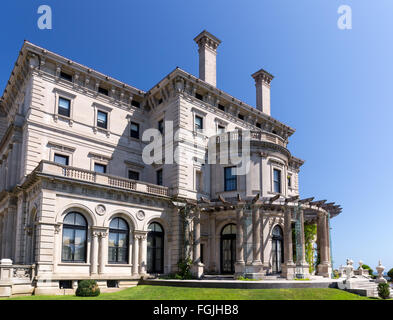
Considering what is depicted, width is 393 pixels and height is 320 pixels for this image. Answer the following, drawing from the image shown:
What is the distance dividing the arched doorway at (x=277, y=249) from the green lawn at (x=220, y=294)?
7.31 meters

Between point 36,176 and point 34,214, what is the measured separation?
3.29 meters

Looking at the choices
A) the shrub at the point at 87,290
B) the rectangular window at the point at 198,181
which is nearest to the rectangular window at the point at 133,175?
the rectangular window at the point at 198,181

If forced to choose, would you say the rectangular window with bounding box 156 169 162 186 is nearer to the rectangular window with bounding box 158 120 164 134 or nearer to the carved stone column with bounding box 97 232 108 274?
the rectangular window with bounding box 158 120 164 134

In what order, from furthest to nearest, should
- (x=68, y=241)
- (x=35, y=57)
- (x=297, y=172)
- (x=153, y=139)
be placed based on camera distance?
(x=297, y=172) → (x=153, y=139) → (x=35, y=57) → (x=68, y=241)

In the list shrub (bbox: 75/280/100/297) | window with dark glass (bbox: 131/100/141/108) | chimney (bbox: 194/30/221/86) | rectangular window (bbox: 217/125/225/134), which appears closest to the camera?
shrub (bbox: 75/280/100/297)

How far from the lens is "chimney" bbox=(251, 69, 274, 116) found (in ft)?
139

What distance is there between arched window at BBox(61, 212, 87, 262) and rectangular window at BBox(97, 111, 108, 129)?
362 inches

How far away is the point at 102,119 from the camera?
31.7 metres

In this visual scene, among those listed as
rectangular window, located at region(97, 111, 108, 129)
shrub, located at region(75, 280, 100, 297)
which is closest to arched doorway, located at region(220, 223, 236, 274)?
shrub, located at region(75, 280, 100, 297)

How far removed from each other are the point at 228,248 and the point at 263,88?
1961 cm

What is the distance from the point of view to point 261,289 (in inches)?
884

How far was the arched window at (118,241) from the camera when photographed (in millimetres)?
26266
